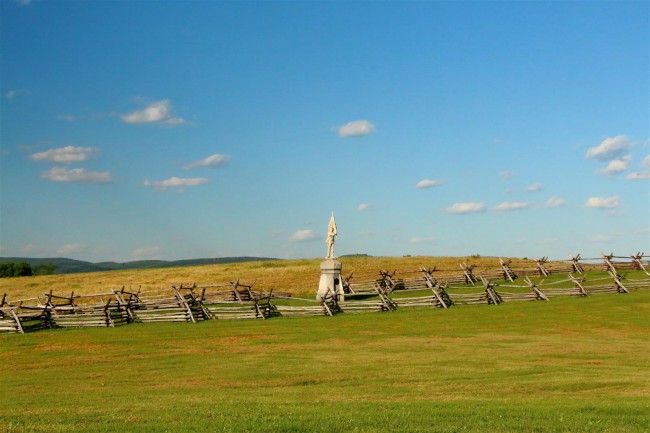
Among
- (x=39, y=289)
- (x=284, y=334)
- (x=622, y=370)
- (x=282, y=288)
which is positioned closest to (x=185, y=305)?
(x=284, y=334)

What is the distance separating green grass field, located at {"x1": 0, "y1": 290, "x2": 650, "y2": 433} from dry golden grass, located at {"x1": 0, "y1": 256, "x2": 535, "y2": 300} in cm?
1898

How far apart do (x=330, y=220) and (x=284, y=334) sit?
1356 cm

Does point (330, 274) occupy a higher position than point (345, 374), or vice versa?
point (330, 274)

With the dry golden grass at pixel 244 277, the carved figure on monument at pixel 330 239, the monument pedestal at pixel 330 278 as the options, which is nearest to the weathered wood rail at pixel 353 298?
the monument pedestal at pixel 330 278

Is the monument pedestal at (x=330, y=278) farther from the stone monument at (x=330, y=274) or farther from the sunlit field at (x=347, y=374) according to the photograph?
the sunlit field at (x=347, y=374)

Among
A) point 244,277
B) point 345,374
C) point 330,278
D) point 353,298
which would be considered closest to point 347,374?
point 345,374

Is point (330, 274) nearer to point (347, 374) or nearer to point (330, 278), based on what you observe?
point (330, 278)

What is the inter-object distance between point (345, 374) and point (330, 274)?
21.6 meters

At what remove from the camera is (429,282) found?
141 ft

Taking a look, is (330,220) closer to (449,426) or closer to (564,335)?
(564,335)

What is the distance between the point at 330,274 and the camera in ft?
131

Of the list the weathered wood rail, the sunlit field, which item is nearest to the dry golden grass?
the weathered wood rail

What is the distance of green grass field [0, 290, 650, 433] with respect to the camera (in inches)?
465

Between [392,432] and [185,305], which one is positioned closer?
[392,432]
